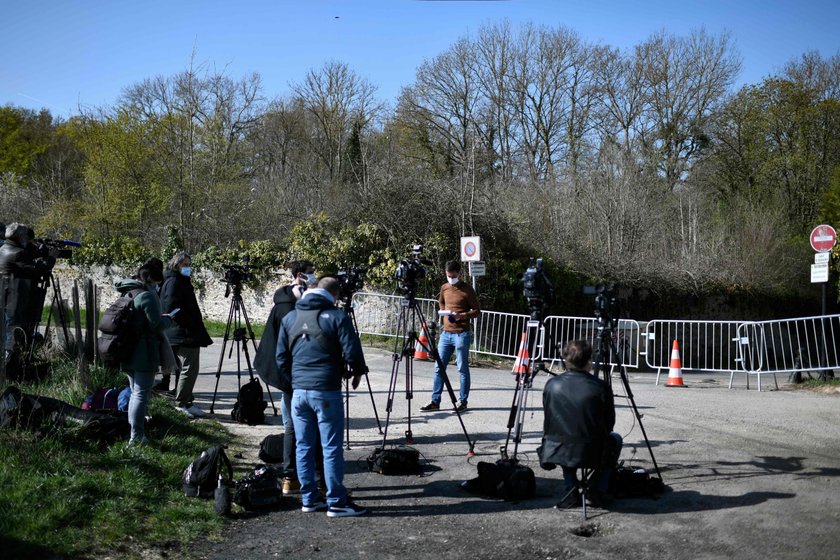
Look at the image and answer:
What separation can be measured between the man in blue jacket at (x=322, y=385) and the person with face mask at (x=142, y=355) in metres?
1.79

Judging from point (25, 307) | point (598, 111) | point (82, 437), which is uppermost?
point (598, 111)

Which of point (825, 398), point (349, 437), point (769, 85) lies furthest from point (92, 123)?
point (769, 85)

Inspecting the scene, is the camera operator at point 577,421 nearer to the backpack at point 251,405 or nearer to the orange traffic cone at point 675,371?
the backpack at point 251,405

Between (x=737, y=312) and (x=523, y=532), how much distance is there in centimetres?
2456

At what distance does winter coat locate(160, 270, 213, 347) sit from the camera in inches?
356

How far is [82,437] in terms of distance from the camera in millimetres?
6957

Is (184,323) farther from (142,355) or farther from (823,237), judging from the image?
(823,237)

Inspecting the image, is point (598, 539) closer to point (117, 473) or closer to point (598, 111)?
point (117, 473)

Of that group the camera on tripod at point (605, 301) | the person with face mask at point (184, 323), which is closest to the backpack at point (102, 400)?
the person with face mask at point (184, 323)

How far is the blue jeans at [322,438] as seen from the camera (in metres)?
5.98

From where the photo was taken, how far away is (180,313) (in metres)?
9.07

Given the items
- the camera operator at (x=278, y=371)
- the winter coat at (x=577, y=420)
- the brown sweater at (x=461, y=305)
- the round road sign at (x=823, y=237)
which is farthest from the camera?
the round road sign at (x=823, y=237)

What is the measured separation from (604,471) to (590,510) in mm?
357

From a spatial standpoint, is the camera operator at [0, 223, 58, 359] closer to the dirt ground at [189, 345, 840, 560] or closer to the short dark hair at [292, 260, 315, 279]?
the dirt ground at [189, 345, 840, 560]
